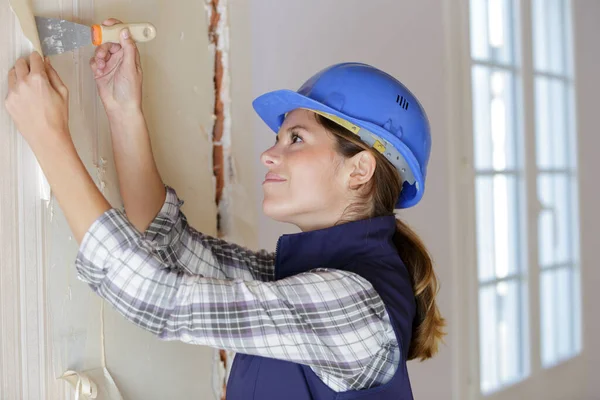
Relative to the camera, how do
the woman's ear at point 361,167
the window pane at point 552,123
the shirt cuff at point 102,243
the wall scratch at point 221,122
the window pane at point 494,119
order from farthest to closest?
the window pane at point 552,123 < the window pane at point 494,119 < the wall scratch at point 221,122 < the woman's ear at point 361,167 < the shirt cuff at point 102,243

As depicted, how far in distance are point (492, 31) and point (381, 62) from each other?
3.13ft

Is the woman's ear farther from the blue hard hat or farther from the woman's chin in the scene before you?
the woman's chin

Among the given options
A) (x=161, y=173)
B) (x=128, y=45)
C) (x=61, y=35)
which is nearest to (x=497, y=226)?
(x=161, y=173)

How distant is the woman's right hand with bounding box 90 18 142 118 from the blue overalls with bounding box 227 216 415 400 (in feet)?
1.39

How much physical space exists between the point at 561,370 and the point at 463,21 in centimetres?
183

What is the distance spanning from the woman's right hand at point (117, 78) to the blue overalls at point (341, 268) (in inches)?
16.7

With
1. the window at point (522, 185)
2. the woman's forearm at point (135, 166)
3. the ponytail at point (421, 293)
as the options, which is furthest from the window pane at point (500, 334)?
the woman's forearm at point (135, 166)

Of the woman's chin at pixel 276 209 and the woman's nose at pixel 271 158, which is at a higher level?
the woman's nose at pixel 271 158

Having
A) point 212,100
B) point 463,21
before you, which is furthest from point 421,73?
point 212,100

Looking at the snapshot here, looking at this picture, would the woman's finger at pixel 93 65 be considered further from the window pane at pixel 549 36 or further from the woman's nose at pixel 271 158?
the window pane at pixel 549 36

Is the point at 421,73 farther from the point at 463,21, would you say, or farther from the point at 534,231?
the point at 534,231

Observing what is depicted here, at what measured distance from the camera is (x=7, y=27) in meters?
1.15

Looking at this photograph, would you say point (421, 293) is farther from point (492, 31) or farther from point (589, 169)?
point (589, 169)

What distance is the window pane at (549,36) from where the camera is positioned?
312 cm
